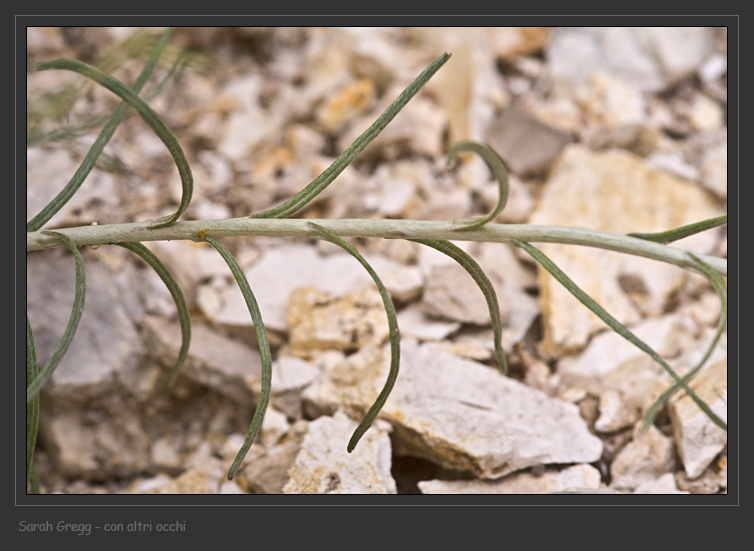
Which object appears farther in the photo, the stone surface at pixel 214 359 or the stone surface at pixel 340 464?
the stone surface at pixel 214 359

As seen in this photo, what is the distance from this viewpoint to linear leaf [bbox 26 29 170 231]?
788 millimetres

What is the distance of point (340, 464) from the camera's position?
97cm

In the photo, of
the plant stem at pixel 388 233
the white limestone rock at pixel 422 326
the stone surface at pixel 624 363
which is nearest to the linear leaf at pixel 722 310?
the plant stem at pixel 388 233

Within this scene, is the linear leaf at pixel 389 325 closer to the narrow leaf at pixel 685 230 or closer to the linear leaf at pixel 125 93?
the linear leaf at pixel 125 93

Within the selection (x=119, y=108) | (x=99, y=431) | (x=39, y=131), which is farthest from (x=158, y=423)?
(x=119, y=108)

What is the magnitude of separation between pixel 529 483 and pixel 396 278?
1.51 feet

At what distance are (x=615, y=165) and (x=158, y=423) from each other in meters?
1.14

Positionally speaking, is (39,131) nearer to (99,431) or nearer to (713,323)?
(99,431)

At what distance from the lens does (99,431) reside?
120 cm

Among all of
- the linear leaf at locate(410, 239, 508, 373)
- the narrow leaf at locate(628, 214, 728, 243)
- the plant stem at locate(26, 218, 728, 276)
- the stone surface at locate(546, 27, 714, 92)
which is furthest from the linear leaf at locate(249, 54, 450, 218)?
the stone surface at locate(546, 27, 714, 92)

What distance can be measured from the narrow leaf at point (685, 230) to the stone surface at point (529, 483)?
1.27 feet

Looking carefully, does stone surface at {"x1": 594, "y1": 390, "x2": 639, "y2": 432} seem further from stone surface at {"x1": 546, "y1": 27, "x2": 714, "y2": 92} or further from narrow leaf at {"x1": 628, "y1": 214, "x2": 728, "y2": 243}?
stone surface at {"x1": 546, "y1": 27, "x2": 714, "y2": 92}

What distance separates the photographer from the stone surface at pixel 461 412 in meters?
0.99

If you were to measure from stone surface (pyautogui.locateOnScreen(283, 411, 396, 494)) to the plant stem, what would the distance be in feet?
1.16
